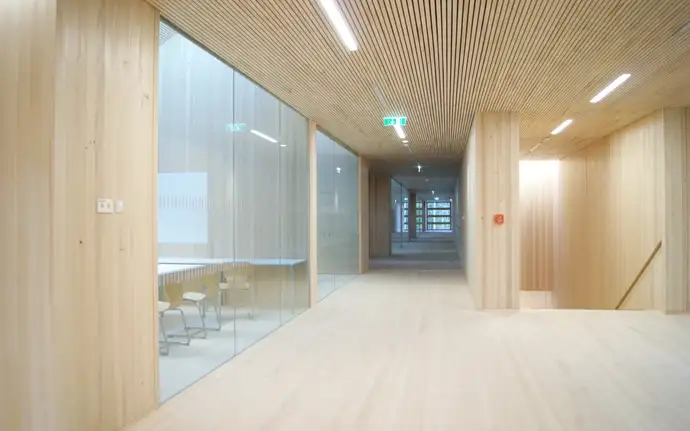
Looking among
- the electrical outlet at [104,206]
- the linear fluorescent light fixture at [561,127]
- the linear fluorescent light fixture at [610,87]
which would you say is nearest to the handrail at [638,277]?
the linear fluorescent light fixture at [561,127]

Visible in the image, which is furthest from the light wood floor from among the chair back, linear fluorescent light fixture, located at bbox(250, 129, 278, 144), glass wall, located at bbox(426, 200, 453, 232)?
glass wall, located at bbox(426, 200, 453, 232)

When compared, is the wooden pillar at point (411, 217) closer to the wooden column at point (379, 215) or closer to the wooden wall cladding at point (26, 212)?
the wooden column at point (379, 215)

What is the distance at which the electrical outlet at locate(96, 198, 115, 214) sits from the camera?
10.9ft

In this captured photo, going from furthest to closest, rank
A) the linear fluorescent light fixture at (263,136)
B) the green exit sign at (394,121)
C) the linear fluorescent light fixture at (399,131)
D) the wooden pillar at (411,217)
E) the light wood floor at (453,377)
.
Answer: the wooden pillar at (411,217) → the linear fluorescent light fixture at (399,131) → the green exit sign at (394,121) → the linear fluorescent light fixture at (263,136) → the light wood floor at (453,377)

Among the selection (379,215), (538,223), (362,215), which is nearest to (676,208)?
(362,215)

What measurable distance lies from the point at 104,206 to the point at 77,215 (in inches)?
9.3

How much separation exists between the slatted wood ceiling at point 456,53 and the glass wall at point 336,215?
171cm

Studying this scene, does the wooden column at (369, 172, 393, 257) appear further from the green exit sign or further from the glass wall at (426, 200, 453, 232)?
the glass wall at (426, 200, 453, 232)

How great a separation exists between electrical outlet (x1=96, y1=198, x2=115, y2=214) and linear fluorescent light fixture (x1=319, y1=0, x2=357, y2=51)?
202 cm

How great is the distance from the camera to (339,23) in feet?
13.8

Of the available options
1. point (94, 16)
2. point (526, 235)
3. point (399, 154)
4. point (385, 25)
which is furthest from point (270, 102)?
point (526, 235)

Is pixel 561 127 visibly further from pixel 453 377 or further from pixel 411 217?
pixel 411 217

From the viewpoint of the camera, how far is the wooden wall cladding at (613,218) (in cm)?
820

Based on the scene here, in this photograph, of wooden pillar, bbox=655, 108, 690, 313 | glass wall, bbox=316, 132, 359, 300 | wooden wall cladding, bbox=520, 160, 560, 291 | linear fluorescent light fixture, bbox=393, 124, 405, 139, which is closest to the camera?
wooden pillar, bbox=655, 108, 690, 313
